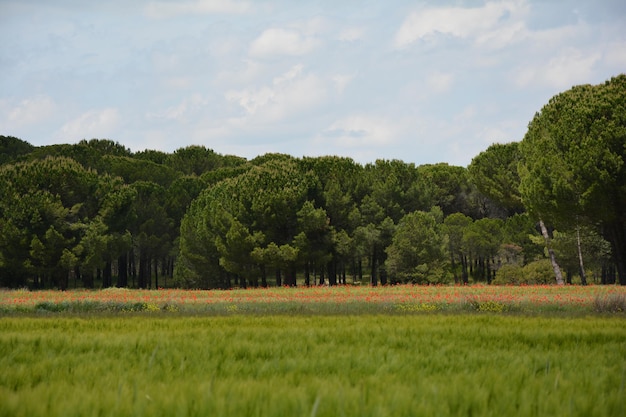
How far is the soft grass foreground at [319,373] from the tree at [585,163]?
30483 millimetres

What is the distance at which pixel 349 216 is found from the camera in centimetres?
6328

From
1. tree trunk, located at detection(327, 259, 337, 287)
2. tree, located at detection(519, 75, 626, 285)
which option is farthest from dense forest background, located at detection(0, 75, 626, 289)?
tree trunk, located at detection(327, 259, 337, 287)

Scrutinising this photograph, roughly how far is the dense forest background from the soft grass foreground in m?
32.7

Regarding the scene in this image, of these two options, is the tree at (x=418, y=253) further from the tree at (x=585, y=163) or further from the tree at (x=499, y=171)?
the tree at (x=585, y=163)

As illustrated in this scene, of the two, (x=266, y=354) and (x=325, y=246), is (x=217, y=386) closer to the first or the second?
(x=266, y=354)

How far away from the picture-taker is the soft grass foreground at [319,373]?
4.96 m

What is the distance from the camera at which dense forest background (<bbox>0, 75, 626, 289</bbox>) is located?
42.3 metres

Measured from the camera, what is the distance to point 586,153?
4047cm

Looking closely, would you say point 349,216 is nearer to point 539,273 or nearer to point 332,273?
point 332,273

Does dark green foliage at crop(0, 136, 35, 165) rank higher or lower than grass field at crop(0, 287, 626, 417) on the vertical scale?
higher

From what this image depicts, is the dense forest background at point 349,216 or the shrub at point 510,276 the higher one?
the dense forest background at point 349,216

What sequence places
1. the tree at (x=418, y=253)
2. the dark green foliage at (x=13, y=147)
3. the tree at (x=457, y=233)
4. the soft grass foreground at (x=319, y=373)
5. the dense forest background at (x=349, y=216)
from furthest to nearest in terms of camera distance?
the dark green foliage at (x=13, y=147) < the tree at (x=457, y=233) < the tree at (x=418, y=253) < the dense forest background at (x=349, y=216) < the soft grass foreground at (x=319, y=373)

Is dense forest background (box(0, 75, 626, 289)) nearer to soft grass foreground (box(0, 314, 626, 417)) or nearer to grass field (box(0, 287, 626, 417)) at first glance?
grass field (box(0, 287, 626, 417))

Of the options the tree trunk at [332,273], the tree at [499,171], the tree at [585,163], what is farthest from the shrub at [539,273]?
the tree trunk at [332,273]
